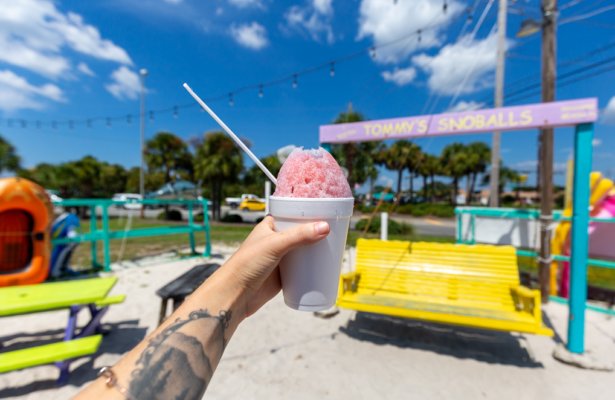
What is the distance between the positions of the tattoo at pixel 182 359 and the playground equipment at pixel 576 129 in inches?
112

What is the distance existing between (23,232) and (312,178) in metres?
6.55

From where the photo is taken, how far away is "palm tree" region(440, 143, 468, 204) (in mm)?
30359

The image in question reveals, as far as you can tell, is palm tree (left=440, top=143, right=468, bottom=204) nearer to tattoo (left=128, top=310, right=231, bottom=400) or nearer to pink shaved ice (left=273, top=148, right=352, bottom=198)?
pink shaved ice (left=273, top=148, right=352, bottom=198)

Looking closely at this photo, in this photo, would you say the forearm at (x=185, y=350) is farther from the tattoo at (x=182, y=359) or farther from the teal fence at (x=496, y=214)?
the teal fence at (x=496, y=214)

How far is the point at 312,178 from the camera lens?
1.05m

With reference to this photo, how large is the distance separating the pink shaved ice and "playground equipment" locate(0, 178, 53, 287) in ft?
20.3

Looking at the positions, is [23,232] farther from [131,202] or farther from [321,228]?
[321,228]

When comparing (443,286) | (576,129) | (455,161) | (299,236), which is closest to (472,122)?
(576,129)

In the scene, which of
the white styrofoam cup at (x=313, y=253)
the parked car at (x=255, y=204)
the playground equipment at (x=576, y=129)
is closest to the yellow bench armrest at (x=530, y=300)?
the playground equipment at (x=576, y=129)

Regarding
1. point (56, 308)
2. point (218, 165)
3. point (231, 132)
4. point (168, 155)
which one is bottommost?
point (56, 308)

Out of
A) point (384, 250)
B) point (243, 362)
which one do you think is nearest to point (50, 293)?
point (243, 362)

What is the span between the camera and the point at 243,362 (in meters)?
3.25

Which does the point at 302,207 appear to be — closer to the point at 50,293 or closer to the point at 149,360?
the point at 149,360

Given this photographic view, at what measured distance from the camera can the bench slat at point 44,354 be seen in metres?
2.56
